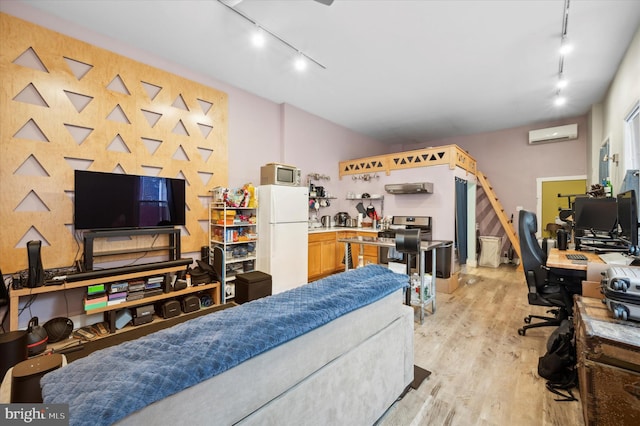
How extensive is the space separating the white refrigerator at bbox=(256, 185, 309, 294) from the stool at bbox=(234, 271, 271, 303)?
2.64ft

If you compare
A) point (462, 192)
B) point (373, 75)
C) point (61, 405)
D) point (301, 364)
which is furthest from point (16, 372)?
point (462, 192)

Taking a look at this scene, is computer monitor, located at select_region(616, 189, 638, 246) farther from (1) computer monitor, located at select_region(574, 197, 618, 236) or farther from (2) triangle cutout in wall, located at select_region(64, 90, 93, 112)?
(2) triangle cutout in wall, located at select_region(64, 90, 93, 112)

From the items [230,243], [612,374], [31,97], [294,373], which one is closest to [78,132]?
[31,97]

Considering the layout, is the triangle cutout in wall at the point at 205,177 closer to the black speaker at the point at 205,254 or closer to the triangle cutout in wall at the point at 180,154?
the triangle cutout in wall at the point at 180,154

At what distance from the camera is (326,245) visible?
5.21 meters

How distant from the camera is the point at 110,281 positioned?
2797 mm

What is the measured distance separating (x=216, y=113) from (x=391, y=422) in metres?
4.19

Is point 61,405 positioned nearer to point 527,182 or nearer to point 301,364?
point 301,364

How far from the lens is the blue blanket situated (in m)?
0.66

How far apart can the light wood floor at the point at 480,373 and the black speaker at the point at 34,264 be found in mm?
3115

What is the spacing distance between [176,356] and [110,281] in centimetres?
264

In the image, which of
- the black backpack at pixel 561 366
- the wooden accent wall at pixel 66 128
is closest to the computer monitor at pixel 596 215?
the black backpack at pixel 561 366

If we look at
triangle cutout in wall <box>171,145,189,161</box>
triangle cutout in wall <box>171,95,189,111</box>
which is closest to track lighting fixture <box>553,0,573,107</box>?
triangle cutout in wall <box>171,95,189,111</box>

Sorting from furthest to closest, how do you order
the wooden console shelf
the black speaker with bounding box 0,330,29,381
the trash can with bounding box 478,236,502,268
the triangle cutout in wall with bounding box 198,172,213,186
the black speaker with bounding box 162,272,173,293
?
the trash can with bounding box 478,236,502,268
the triangle cutout in wall with bounding box 198,172,213,186
the black speaker with bounding box 162,272,173,293
the wooden console shelf
the black speaker with bounding box 0,330,29,381
